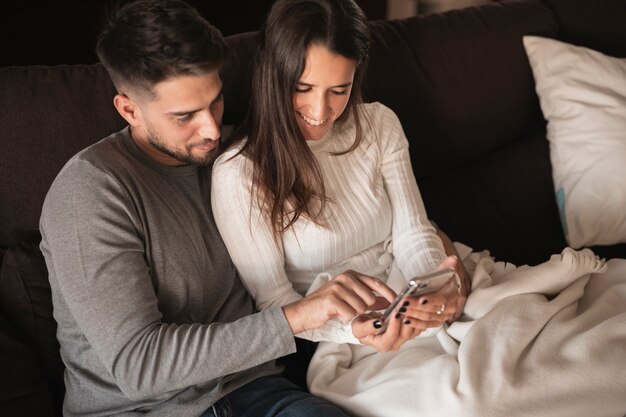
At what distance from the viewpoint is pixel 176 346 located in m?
1.09

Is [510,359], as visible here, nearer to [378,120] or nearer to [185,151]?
[378,120]

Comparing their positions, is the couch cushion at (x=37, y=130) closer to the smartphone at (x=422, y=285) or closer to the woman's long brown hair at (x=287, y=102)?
the woman's long brown hair at (x=287, y=102)

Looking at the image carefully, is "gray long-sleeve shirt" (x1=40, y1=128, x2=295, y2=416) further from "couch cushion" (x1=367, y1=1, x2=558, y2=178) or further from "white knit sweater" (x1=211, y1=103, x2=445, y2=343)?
"couch cushion" (x1=367, y1=1, x2=558, y2=178)

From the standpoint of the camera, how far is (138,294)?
108 cm

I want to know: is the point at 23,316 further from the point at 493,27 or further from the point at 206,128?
the point at 493,27

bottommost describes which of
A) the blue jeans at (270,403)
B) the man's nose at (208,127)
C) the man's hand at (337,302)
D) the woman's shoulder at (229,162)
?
the blue jeans at (270,403)

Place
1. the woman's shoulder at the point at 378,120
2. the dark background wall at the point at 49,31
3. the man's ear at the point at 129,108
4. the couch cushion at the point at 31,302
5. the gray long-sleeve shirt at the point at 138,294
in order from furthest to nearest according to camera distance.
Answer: the dark background wall at the point at 49,31 → the woman's shoulder at the point at 378,120 → the couch cushion at the point at 31,302 → the man's ear at the point at 129,108 → the gray long-sleeve shirt at the point at 138,294

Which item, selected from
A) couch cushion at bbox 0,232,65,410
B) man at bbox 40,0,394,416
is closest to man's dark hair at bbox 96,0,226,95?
man at bbox 40,0,394,416

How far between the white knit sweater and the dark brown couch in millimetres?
226

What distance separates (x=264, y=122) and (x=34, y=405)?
26.9 inches

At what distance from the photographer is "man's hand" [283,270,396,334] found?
1.13 m

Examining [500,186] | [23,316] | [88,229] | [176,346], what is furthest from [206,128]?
[500,186]

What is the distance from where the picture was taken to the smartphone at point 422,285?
1.08 m

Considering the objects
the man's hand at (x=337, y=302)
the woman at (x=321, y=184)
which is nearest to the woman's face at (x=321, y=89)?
the woman at (x=321, y=184)
